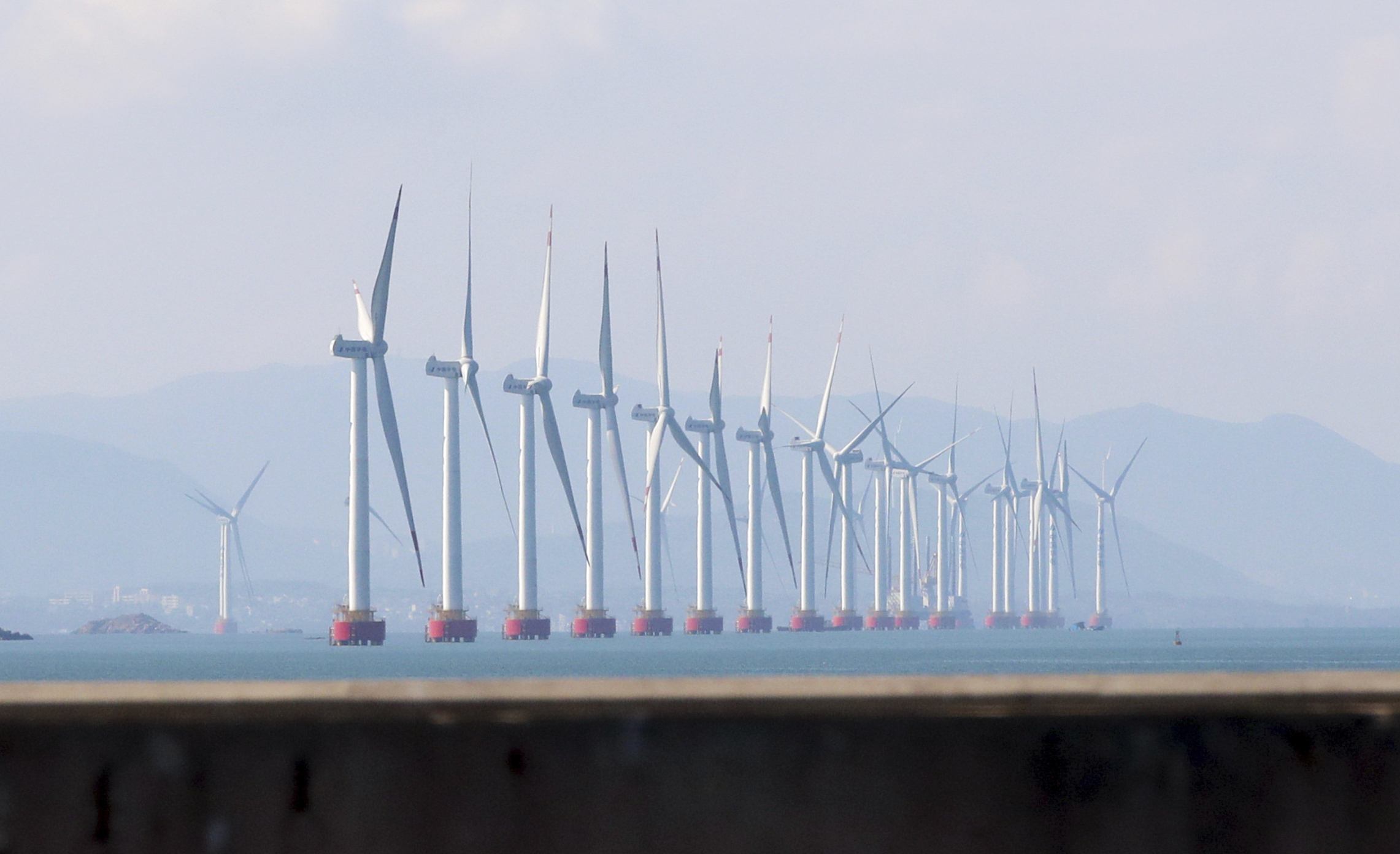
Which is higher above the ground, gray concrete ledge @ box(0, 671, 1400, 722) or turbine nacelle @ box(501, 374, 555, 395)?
turbine nacelle @ box(501, 374, 555, 395)

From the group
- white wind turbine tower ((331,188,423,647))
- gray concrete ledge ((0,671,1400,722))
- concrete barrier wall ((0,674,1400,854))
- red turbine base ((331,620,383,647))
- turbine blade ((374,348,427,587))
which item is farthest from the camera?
red turbine base ((331,620,383,647))

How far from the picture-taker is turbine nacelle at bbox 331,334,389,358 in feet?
552

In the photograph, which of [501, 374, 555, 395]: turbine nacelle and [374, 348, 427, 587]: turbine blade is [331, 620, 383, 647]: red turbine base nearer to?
[374, 348, 427, 587]: turbine blade

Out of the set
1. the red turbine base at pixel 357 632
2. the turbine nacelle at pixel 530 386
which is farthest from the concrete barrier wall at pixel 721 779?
the red turbine base at pixel 357 632

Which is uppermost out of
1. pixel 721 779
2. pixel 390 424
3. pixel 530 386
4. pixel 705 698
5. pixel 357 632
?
pixel 530 386

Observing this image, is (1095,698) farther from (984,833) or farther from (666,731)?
(666,731)

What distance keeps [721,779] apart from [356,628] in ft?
605

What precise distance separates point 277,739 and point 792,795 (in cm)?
169

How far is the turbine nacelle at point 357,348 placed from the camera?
552ft

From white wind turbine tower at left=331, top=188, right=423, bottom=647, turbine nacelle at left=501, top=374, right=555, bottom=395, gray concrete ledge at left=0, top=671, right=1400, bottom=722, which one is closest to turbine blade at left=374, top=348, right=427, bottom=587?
white wind turbine tower at left=331, top=188, right=423, bottom=647

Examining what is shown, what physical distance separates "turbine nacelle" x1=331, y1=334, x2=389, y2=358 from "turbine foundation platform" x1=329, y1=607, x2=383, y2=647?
28794mm

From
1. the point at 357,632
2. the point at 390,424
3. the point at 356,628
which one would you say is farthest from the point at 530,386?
the point at 390,424

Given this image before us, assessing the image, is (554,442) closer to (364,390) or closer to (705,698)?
(364,390)

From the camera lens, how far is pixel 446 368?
189 m
